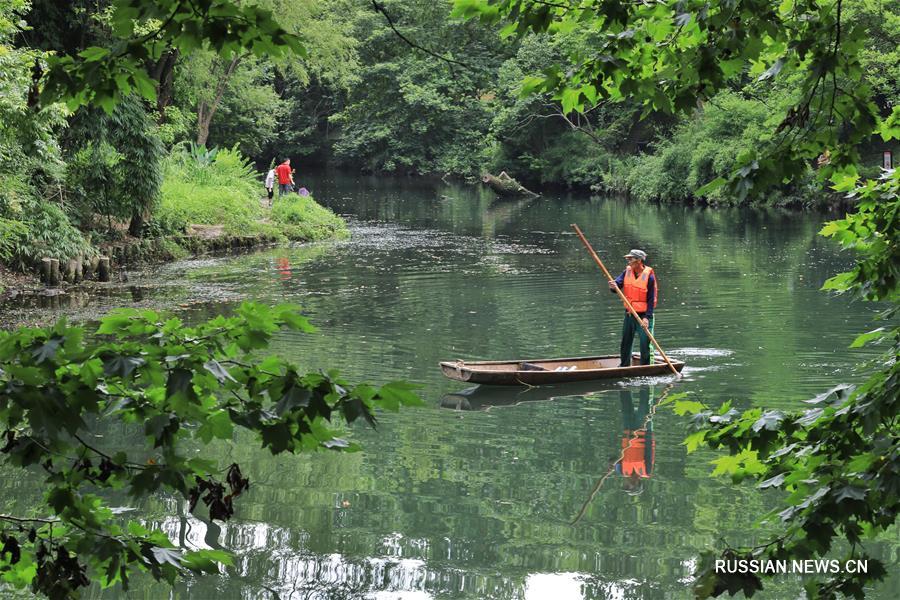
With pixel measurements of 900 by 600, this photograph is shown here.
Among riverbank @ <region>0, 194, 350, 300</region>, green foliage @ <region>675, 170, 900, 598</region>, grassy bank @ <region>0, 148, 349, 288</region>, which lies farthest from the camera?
grassy bank @ <region>0, 148, 349, 288</region>

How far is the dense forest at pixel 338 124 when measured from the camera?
707 inches

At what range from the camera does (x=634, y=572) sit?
8336 mm

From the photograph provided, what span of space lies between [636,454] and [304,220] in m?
22.1

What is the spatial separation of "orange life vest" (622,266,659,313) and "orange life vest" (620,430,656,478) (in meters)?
2.69

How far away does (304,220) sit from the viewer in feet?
108

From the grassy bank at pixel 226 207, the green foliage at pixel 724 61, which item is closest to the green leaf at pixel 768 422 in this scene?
the green foliage at pixel 724 61

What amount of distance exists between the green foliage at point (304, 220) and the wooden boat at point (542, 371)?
691 inches

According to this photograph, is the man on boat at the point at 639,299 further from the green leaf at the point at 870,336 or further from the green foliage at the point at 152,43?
the green foliage at the point at 152,43

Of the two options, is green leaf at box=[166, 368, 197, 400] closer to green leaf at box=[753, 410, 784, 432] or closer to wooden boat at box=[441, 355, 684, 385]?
green leaf at box=[753, 410, 784, 432]

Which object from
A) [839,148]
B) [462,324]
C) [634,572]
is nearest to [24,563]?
[839,148]

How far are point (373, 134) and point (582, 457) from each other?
55267 millimetres

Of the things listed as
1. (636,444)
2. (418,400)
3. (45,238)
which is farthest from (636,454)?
(45,238)

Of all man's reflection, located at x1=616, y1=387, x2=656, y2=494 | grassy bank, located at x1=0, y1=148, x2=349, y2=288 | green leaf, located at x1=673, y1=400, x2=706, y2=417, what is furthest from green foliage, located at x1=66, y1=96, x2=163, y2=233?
green leaf, located at x1=673, y1=400, x2=706, y2=417

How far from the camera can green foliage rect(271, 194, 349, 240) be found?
1259 inches
